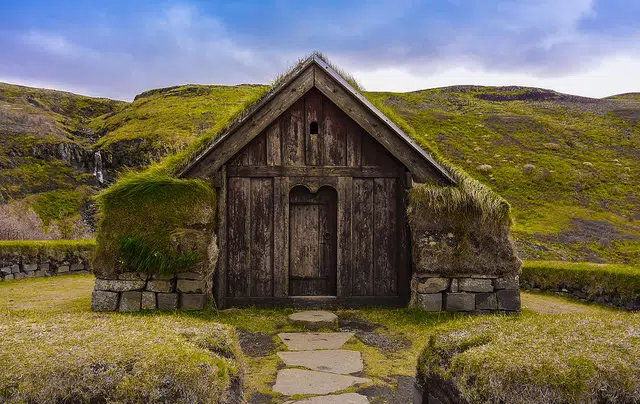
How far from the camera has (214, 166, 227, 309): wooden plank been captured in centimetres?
984

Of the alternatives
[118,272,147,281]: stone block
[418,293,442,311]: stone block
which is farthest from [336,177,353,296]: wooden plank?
[118,272,147,281]: stone block

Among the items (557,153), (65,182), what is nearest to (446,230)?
(557,153)

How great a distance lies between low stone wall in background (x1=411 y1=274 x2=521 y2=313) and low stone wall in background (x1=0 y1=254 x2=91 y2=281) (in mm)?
12081

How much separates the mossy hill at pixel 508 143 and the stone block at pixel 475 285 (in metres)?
2.88

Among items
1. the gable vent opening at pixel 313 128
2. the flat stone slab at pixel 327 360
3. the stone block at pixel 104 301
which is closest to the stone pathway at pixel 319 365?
the flat stone slab at pixel 327 360

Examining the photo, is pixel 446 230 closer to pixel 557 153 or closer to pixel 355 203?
pixel 355 203

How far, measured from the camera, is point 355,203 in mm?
10250

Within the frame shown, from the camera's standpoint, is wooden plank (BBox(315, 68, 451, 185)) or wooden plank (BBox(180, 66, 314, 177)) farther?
wooden plank (BBox(315, 68, 451, 185))

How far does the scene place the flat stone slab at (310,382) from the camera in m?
5.62

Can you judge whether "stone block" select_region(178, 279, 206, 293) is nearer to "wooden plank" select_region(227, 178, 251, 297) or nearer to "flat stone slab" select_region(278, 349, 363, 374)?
"wooden plank" select_region(227, 178, 251, 297)

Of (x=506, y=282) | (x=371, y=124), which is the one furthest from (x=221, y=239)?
(x=506, y=282)

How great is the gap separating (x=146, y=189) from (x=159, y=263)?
1380mm

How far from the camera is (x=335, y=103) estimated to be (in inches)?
387

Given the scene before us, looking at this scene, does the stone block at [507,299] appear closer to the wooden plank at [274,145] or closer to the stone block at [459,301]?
the stone block at [459,301]
